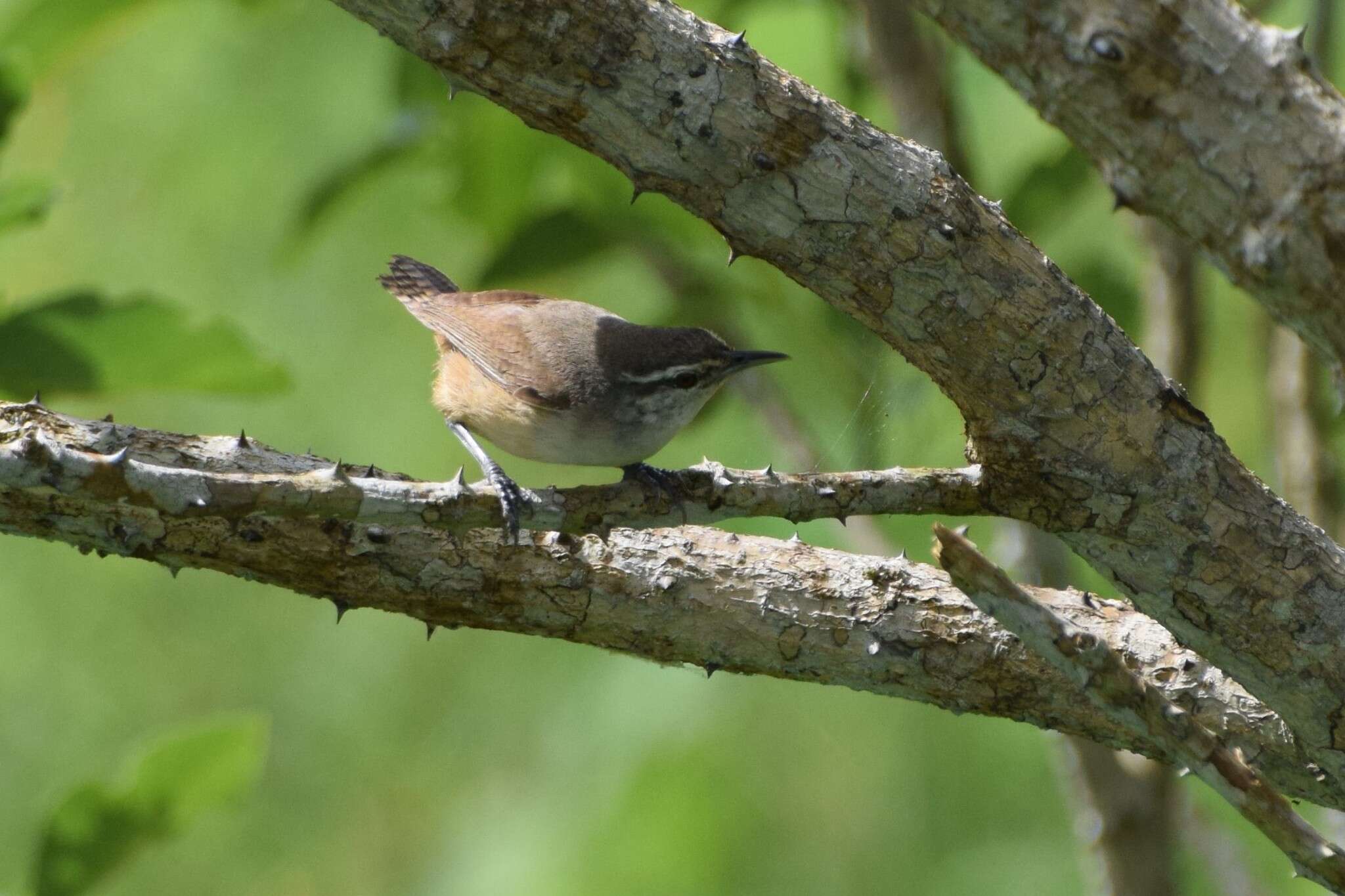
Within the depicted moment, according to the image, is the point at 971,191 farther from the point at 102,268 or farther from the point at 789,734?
the point at 102,268

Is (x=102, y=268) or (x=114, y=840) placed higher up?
(x=102, y=268)

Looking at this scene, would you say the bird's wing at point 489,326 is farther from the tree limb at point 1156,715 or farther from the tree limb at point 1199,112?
the tree limb at point 1199,112

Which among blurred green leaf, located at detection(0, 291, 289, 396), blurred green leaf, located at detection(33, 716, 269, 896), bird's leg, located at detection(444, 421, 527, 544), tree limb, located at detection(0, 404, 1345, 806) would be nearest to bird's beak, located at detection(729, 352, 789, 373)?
bird's leg, located at detection(444, 421, 527, 544)

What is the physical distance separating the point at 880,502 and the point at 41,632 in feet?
23.8

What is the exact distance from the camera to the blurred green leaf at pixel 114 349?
11.2 ft

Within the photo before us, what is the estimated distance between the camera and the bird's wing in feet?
13.8

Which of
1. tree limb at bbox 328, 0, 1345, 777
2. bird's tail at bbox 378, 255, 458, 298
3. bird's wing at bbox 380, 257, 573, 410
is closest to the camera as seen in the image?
tree limb at bbox 328, 0, 1345, 777

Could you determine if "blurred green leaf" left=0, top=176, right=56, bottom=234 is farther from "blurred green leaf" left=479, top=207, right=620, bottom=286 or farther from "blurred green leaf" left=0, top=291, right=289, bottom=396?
"blurred green leaf" left=479, top=207, right=620, bottom=286

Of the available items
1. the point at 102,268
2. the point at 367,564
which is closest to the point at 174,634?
the point at 102,268

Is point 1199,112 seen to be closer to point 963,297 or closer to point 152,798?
point 963,297

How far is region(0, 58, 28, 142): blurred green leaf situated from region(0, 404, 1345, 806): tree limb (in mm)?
942

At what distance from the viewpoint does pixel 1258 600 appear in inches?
100

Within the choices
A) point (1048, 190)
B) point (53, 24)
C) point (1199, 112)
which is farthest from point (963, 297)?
point (53, 24)

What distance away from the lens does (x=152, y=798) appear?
11.3 ft
